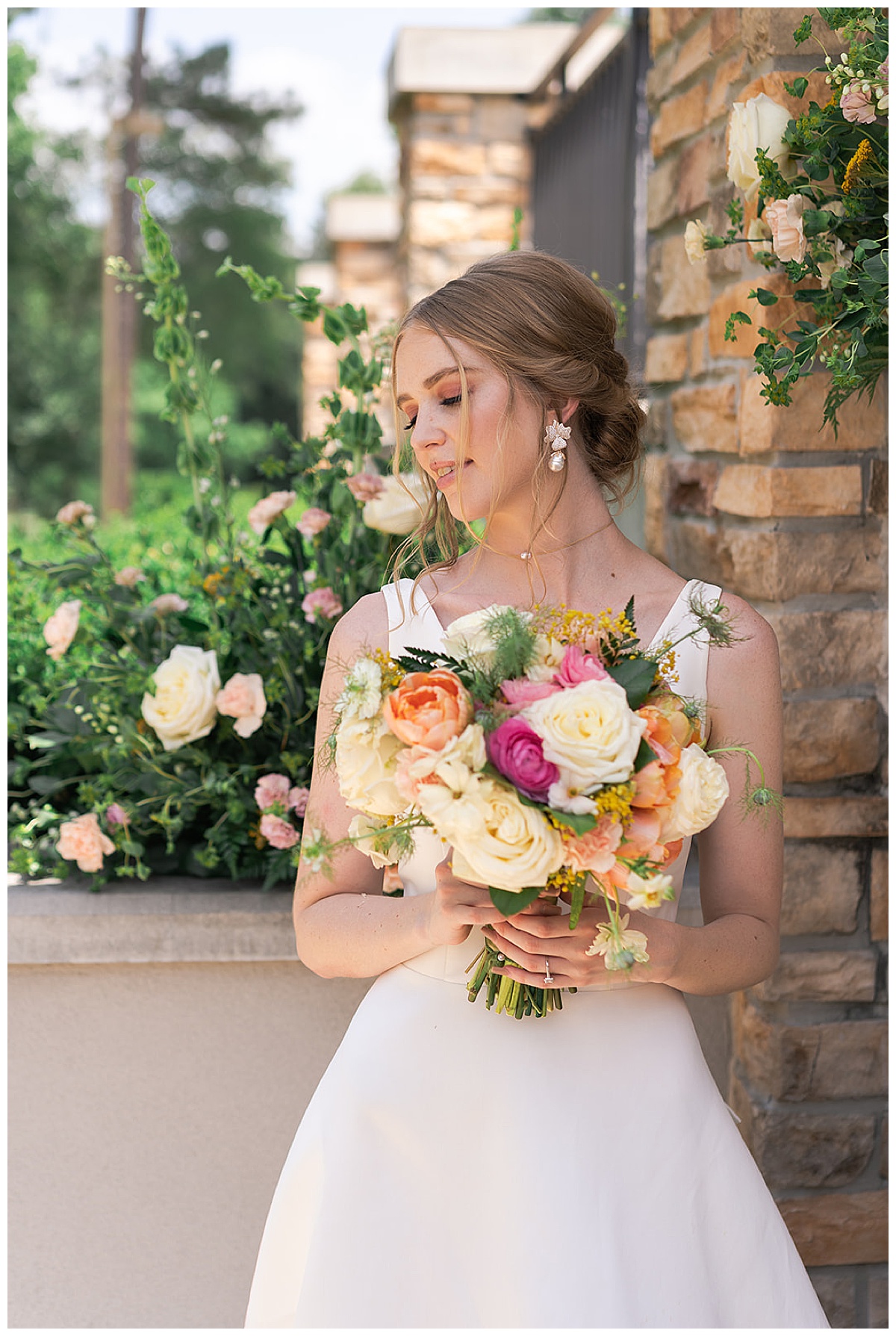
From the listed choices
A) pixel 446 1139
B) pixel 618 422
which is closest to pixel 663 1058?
pixel 446 1139

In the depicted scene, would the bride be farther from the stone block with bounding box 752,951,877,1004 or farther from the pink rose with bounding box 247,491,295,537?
the pink rose with bounding box 247,491,295,537

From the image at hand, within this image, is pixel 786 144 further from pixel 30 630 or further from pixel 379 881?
pixel 30 630

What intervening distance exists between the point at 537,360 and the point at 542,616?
534 millimetres

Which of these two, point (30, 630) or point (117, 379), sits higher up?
point (117, 379)

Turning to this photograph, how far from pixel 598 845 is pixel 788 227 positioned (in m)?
1.20

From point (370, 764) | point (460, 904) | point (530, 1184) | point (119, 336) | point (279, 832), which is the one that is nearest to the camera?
point (370, 764)

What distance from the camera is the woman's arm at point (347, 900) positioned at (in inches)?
68.2

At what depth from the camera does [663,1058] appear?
69.2 inches

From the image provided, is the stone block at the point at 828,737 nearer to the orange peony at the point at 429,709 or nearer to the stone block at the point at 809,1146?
the stone block at the point at 809,1146

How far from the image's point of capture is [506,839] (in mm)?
1311

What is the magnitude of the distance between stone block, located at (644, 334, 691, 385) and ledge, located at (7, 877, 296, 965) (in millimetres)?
1455

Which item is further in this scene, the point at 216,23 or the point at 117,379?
the point at 216,23

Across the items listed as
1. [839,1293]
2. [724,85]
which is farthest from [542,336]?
[839,1293]

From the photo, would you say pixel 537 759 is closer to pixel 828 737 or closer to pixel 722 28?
pixel 828 737
